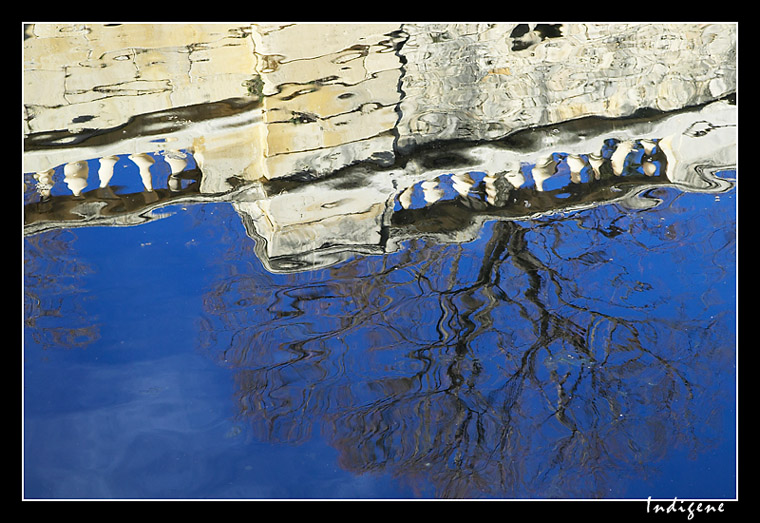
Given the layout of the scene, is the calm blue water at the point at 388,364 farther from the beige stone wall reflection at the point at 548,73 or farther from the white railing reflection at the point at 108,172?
the beige stone wall reflection at the point at 548,73

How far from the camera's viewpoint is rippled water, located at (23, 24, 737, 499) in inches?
65.3

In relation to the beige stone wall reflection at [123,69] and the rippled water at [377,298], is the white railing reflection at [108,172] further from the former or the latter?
the beige stone wall reflection at [123,69]

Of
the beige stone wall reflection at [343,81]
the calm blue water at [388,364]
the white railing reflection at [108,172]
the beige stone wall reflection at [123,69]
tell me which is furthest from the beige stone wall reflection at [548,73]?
the white railing reflection at [108,172]

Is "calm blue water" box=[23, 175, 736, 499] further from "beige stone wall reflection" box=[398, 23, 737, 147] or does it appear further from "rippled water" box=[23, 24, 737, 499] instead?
"beige stone wall reflection" box=[398, 23, 737, 147]

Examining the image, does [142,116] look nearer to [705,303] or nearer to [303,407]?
[303,407]

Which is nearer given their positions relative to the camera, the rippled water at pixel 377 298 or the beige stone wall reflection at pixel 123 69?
the rippled water at pixel 377 298

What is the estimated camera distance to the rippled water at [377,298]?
5.44ft

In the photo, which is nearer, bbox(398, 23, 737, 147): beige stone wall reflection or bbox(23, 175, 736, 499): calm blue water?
bbox(23, 175, 736, 499): calm blue water

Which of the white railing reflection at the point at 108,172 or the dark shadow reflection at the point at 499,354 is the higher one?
the white railing reflection at the point at 108,172

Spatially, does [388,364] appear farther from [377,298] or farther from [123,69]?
→ [123,69]

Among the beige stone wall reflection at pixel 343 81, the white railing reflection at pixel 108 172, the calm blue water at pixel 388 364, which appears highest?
the beige stone wall reflection at pixel 343 81

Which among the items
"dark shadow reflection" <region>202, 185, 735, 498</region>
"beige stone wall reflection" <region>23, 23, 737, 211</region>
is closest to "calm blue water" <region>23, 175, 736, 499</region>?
"dark shadow reflection" <region>202, 185, 735, 498</region>

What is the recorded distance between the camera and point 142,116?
177cm

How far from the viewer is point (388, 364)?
5.50ft
